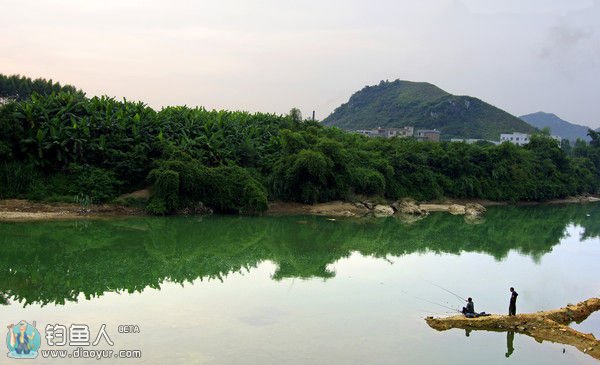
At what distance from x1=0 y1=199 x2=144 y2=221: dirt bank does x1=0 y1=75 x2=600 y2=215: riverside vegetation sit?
1.45 ft

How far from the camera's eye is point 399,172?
35625mm

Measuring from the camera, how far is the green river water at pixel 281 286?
9609mm

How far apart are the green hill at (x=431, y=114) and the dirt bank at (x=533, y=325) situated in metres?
73.3

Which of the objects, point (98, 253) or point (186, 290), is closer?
point (186, 290)

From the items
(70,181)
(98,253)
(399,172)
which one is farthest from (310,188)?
(98,253)

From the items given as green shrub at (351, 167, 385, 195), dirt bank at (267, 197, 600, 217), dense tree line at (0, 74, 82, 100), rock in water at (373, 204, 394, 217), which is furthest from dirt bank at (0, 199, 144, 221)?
dense tree line at (0, 74, 82, 100)

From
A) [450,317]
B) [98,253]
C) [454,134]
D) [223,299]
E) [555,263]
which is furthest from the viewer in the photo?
[454,134]

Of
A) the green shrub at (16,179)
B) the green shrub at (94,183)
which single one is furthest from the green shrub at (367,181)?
the green shrub at (16,179)

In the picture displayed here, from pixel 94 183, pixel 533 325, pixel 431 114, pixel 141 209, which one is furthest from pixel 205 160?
pixel 431 114

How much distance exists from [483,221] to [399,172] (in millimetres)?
7300

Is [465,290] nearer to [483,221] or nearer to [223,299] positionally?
[223,299]

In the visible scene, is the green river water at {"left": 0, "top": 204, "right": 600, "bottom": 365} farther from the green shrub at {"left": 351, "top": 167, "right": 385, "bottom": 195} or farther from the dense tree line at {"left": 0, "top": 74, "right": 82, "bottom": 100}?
the dense tree line at {"left": 0, "top": 74, "right": 82, "bottom": 100}
